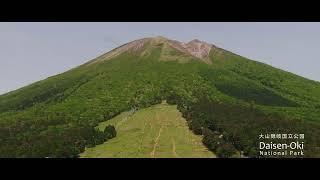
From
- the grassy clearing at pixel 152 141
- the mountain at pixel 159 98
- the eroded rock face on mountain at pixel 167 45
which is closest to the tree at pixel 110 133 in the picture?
the grassy clearing at pixel 152 141

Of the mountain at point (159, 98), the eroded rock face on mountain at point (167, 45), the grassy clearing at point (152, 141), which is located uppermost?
the eroded rock face on mountain at point (167, 45)

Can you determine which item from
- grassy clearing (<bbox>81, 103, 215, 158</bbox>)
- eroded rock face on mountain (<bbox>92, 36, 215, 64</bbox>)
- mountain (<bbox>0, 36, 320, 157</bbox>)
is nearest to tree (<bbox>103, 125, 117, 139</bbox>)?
grassy clearing (<bbox>81, 103, 215, 158</bbox>)

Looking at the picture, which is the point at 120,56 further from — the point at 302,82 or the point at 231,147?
the point at 231,147

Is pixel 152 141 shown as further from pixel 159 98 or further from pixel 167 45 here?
pixel 167 45

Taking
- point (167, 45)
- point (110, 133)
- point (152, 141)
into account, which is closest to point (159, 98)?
→ point (110, 133)

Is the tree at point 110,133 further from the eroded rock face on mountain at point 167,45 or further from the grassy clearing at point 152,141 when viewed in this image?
the eroded rock face on mountain at point 167,45

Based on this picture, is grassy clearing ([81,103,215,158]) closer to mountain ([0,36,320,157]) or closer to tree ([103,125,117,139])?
tree ([103,125,117,139])
